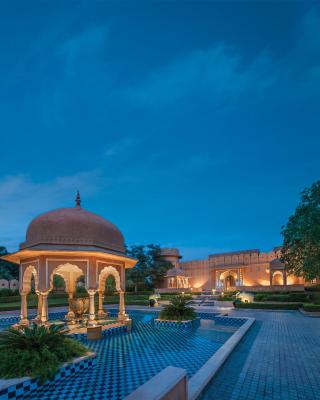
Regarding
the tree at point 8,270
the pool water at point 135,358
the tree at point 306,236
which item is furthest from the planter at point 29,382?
the tree at point 8,270

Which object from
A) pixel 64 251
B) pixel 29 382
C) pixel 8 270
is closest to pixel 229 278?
pixel 8 270

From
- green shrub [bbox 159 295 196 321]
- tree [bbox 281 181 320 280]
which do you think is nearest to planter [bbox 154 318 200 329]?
green shrub [bbox 159 295 196 321]

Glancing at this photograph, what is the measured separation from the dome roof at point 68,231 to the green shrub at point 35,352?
4664 millimetres

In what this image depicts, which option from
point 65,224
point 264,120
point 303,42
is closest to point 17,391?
point 65,224

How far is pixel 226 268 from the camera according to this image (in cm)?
3941

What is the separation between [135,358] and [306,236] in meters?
14.4

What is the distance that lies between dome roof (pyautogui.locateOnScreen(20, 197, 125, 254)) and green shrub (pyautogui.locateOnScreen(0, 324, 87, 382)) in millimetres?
4664

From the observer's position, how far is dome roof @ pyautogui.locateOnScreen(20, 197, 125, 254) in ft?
36.1

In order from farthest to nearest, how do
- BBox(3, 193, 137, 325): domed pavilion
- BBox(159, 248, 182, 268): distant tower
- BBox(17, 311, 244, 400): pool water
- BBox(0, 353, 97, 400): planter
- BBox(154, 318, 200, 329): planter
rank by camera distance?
1. BBox(159, 248, 182, 268): distant tower
2. BBox(154, 318, 200, 329): planter
3. BBox(3, 193, 137, 325): domed pavilion
4. BBox(17, 311, 244, 400): pool water
5. BBox(0, 353, 97, 400): planter

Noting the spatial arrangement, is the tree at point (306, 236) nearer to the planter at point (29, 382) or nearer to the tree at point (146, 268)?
the planter at point (29, 382)

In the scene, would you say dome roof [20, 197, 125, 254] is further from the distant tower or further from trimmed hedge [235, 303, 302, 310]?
the distant tower

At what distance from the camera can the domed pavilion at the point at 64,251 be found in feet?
35.4

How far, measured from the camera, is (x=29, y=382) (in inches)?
211

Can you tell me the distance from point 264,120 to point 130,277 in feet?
78.3
